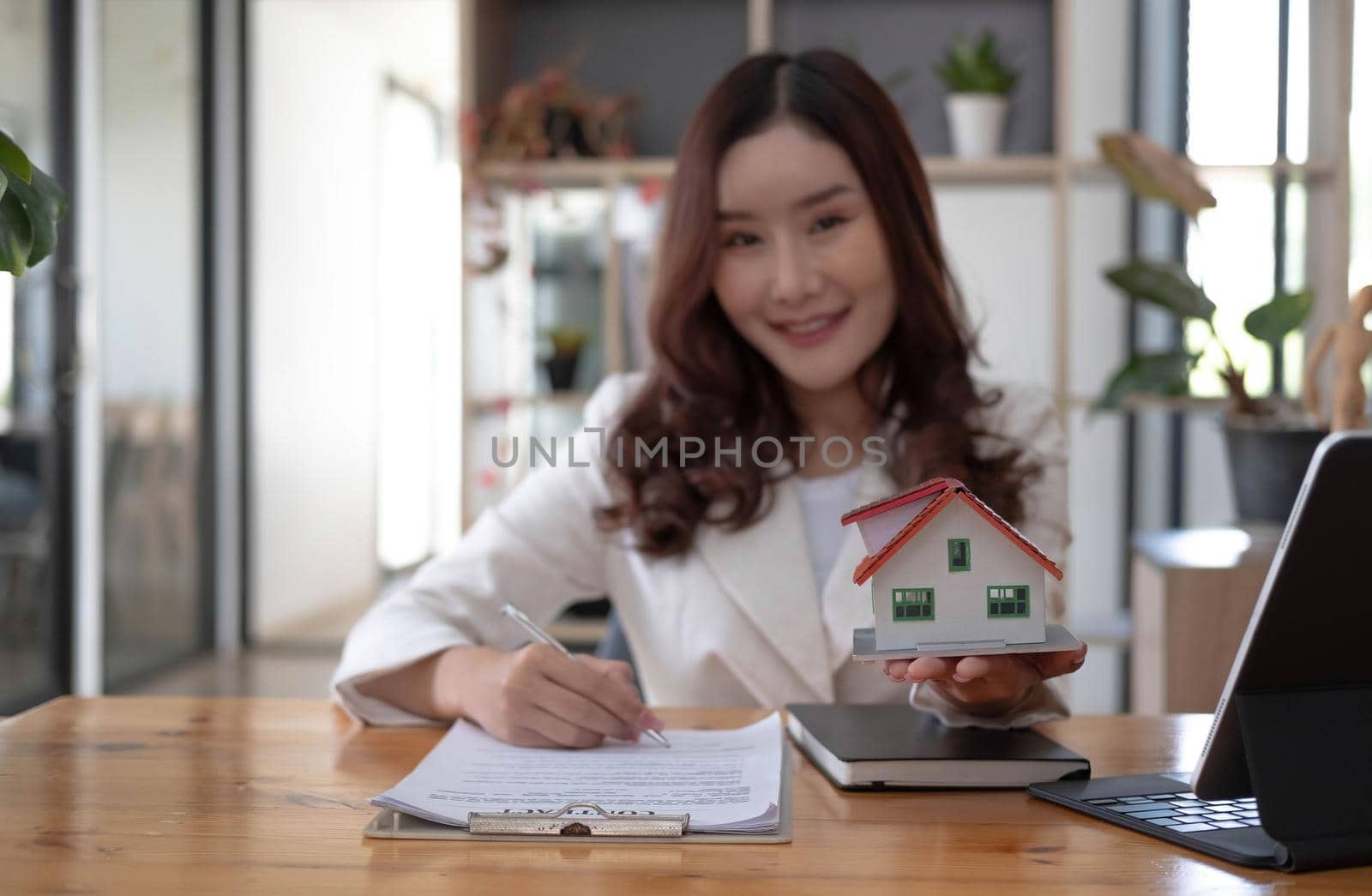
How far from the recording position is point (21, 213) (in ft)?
3.46

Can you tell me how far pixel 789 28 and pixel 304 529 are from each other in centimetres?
350

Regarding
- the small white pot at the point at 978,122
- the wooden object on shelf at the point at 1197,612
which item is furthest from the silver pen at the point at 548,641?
the small white pot at the point at 978,122

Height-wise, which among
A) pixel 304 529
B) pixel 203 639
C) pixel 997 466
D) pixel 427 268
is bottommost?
pixel 203 639

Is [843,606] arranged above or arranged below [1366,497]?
below

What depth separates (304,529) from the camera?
19.1ft

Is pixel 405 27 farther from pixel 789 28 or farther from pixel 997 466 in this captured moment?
pixel 997 466

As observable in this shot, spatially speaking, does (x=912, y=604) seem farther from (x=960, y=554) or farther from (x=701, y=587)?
(x=701, y=587)

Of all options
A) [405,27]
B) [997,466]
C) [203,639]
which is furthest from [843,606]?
[405,27]

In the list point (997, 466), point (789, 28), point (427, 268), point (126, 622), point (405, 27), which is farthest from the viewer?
point (427, 268)

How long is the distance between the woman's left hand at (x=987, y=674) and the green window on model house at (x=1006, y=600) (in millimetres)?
33

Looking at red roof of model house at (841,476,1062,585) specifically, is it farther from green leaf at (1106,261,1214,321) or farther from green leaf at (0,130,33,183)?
green leaf at (1106,261,1214,321)

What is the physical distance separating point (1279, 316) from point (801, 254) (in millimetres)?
1247

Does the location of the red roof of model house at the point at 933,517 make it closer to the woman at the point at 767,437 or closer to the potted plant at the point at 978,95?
the woman at the point at 767,437

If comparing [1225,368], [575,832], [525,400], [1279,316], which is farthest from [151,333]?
[575,832]
